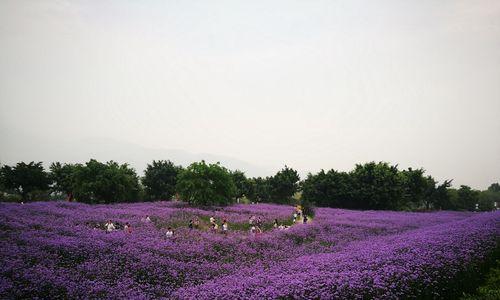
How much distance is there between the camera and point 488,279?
13148 millimetres

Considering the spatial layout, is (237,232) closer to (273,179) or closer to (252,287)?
(252,287)

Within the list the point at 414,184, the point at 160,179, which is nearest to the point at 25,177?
the point at 160,179

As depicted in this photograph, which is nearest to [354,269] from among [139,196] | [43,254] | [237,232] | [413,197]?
[43,254]

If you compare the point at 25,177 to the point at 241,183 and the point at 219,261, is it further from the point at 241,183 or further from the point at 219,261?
the point at 219,261

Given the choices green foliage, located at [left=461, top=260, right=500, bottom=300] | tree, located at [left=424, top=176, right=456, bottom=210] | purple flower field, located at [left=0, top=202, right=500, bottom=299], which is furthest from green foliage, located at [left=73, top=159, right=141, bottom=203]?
tree, located at [left=424, top=176, right=456, bottom=210]

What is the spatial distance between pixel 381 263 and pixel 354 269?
3.73ft

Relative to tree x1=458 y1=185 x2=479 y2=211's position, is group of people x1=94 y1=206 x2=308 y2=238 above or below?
below

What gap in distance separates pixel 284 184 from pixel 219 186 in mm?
19835

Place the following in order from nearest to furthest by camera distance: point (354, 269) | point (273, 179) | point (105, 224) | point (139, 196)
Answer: point (354, 269) < point (105, 224) < point (139, 196) < point (273, 179)

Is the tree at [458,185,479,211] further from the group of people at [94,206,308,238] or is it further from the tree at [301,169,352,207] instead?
the group of people at [94,206,308,238]

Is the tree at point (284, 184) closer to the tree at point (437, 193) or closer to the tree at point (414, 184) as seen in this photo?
the tree at point (414, 184)

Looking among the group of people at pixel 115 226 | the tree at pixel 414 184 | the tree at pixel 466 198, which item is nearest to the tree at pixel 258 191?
the tree at pixel 414 184

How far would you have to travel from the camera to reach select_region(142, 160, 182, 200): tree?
56.2 m

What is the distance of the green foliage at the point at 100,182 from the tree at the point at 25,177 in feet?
20.7
